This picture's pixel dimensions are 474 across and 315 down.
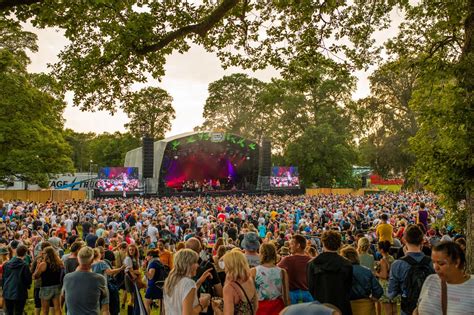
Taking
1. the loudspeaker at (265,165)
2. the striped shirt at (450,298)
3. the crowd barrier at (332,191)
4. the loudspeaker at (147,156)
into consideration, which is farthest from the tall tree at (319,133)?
the striped shirt at (450,298)

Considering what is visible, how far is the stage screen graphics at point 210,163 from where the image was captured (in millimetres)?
42000

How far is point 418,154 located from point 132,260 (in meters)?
5.07

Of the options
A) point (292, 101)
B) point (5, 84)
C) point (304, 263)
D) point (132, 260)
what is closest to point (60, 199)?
point (5, 84)

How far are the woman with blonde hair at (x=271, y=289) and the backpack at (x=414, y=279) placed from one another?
3.74 feet

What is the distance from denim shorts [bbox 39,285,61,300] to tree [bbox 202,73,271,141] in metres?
57.1

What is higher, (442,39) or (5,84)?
(5,84)

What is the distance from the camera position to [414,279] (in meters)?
4.36

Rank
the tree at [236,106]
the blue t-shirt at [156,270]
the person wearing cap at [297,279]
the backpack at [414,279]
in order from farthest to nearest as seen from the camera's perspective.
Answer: the tree at [236,106], the blue t-shirt at [156,270], the person wearing cap at [297,279], the backpack at [414,279]

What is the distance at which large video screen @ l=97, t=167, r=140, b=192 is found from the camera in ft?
127

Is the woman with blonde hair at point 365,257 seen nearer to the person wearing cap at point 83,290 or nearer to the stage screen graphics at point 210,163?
the person wearing cap at point 83,290

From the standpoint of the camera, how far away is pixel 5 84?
30.6 m

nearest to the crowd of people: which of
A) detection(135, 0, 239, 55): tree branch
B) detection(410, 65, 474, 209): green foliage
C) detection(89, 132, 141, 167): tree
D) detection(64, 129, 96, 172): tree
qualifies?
detection(410, 65, 474, 209): green foliage

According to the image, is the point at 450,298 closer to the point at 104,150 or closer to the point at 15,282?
the point at 15,282

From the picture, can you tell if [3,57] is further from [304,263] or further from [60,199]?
[304,263]
